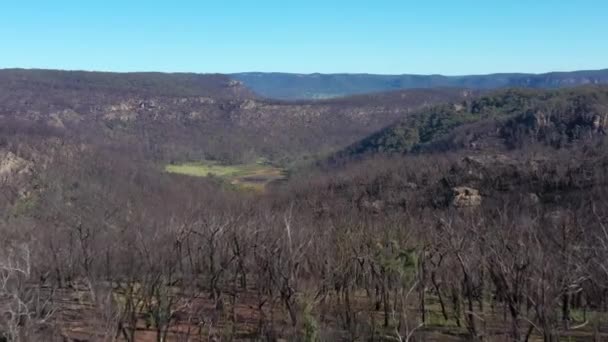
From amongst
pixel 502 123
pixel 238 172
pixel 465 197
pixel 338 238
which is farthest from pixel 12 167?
pixel 502 123

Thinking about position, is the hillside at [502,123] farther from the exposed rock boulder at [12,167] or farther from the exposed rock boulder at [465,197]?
the exposed rock boulder at [12,167]

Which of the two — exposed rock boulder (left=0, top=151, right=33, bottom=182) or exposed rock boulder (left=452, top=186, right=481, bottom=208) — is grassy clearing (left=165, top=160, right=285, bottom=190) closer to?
exposed rock boulder (left=0, top=151, right=33, bottom=182)

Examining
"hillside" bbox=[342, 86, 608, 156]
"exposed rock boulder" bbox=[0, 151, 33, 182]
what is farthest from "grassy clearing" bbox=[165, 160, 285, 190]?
"exposed rock boulder" bbox=[0, 151, 33, 182]

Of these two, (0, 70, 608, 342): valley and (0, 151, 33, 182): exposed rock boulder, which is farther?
(0, 151, 33, 182): exposed rock boulder

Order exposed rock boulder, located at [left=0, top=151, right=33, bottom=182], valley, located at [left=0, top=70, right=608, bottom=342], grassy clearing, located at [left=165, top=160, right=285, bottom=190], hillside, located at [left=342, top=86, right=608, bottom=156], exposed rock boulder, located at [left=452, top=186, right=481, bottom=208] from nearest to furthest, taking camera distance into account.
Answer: valley, located at [left=0, top=70, right=608, bottom=342] < exposed rock boulder, located at [left=452, top=186, right=481, bottom=208] < exposed rock boulder, located at [left=0, top=151, right=33, bottom=182] < hillside, located at [left=342, top=86, right=608, bottom=156] < grassy clearing, located at [left=165, top=160, right=285, bottom=190]

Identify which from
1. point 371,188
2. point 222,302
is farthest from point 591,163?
point 222,302

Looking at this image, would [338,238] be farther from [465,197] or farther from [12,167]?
[12,167]
